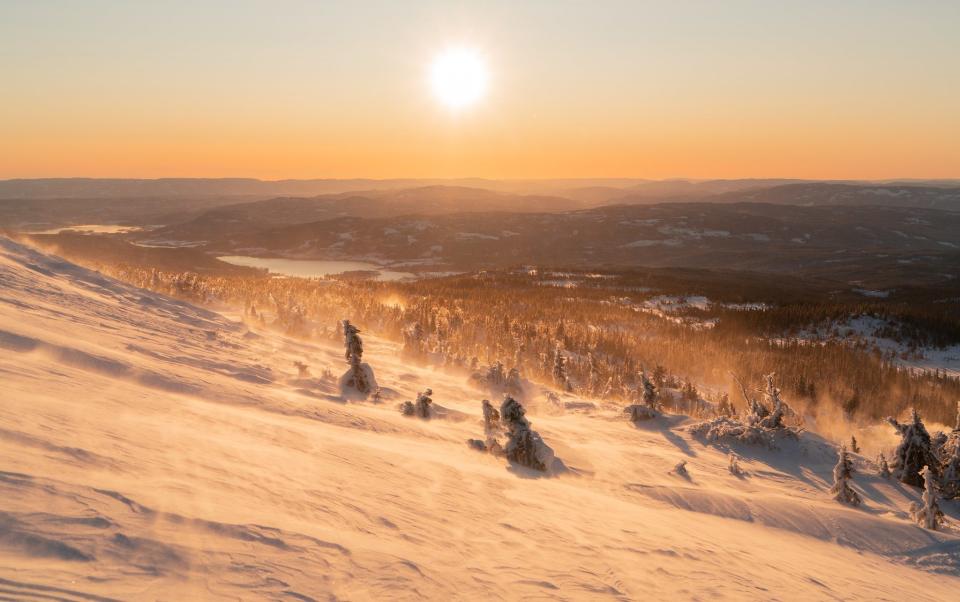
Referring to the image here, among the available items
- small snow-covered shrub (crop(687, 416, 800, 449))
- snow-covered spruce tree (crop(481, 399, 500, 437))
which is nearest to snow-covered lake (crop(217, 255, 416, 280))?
small snow-covered shrub (crop(687, 416, 800, 449))

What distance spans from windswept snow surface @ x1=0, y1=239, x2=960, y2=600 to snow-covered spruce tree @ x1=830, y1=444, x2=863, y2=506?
289 mm

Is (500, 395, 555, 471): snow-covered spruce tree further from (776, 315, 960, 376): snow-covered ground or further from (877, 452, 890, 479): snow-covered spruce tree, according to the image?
(776, 315, 960, 376): snow-covered ground

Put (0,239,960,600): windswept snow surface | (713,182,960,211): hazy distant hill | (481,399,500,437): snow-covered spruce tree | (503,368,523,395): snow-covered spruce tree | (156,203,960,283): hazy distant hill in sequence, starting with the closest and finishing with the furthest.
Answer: (0,239,960,600): windswept snow surface, (481,399,500,437): snow-covered spruce tree, (503,368,523,395): snow-covered spruce tree, (156,203,960,283): hazy distant hill, (713,182,960,211): hazy distant hill

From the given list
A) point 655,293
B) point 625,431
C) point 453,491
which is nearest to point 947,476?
point 625,431

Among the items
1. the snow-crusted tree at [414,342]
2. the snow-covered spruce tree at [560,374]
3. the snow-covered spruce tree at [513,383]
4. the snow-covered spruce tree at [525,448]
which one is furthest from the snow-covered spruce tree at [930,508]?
the snow-crusted tree at [414,342]

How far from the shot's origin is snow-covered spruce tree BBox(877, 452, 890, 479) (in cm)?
689

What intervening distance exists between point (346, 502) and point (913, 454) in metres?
7.11

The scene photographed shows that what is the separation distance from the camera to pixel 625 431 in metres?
8.12

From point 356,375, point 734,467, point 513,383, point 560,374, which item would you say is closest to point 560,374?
point 560,374

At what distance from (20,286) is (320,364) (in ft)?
14.8

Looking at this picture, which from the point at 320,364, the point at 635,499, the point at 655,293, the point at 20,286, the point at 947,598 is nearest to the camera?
the point at 947,598

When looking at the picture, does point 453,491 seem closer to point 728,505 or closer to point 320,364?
point 728,505

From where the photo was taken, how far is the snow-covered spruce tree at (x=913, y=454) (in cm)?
664

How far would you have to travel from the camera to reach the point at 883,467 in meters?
6.97
